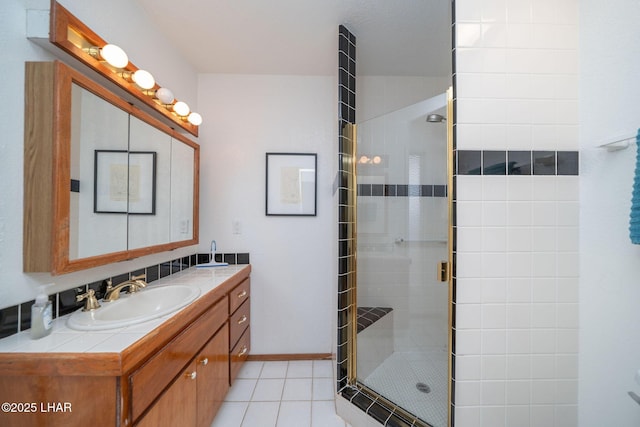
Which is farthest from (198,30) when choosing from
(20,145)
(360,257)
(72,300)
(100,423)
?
(100,423)

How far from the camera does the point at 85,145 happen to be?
1.03 m

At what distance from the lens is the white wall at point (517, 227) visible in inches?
42.1

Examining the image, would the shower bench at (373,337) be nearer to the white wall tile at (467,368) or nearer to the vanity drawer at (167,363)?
the white wall tile at (467,368)

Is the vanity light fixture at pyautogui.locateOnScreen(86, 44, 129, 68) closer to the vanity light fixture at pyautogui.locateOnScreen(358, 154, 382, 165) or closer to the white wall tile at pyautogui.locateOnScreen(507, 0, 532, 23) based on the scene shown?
the vanity light fixture at pyautogui.locateOnScreen(358, 154, 382, 165)

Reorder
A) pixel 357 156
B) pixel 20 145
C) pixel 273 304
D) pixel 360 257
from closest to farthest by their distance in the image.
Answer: pixel 20 145
pixel 357 156
pixel 360 257
pixel 273 304

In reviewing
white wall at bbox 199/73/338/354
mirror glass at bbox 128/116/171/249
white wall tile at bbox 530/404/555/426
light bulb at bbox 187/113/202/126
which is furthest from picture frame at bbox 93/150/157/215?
white wall tile at bbox 530/404/555/426

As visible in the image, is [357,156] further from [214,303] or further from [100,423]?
[100,423]

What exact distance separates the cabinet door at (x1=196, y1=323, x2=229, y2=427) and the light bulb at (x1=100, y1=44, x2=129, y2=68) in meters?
1.44

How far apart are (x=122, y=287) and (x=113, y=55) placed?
1095 millimetres

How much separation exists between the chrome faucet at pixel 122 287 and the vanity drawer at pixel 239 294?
20.5 inches

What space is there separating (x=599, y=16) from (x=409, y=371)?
7.04 feet

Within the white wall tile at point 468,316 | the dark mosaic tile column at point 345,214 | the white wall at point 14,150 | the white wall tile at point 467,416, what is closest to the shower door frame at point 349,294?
the dark mosaic tile column at point 345,214

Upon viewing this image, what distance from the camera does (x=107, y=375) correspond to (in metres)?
0.73

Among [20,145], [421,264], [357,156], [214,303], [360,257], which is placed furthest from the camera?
[421,264]
